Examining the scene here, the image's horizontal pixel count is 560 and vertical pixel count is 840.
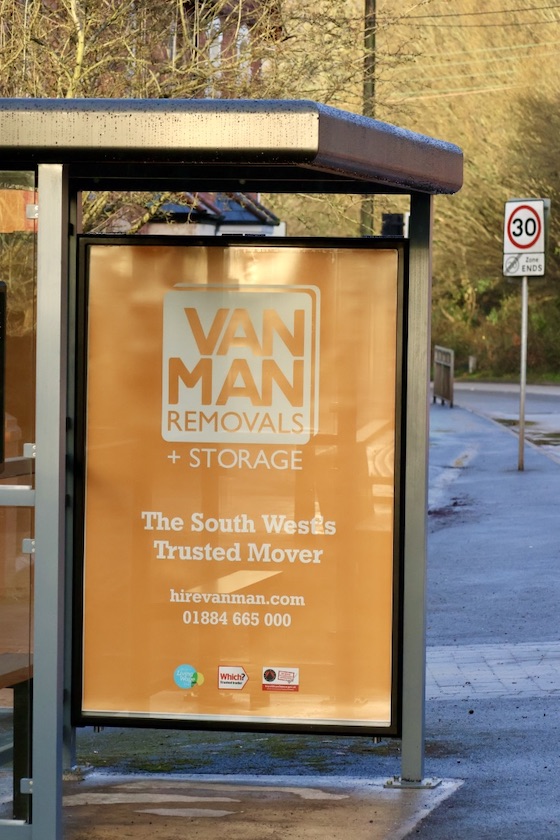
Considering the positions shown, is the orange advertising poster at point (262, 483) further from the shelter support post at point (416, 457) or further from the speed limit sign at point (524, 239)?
the speed limit sign at point (524, 239)

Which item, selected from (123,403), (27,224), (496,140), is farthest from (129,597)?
(496,140)

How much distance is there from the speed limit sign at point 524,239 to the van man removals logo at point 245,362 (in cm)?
1325

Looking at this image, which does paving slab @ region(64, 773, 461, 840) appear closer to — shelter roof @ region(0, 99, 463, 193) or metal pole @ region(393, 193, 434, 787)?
metal pole @ region(393, 193, 434, 787)

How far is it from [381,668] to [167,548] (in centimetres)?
85

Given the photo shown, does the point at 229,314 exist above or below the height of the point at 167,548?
above

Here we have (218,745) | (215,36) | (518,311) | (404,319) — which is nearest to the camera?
(404,319)

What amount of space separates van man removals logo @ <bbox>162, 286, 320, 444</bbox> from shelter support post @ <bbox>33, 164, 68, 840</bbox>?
3.22 ft

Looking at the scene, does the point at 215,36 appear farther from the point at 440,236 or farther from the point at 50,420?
the point at 440,236

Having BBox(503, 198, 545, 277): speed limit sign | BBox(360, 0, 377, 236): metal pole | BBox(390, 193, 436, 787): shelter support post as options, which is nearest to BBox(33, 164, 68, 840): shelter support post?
BBox(390, 193, 436, 787): shelter support post

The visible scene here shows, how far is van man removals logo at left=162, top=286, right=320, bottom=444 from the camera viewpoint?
17.5 feet

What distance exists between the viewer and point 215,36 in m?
15.3

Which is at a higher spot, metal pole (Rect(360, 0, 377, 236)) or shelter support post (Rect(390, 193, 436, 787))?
metal pole (Rect(360, 0, 377, 236))

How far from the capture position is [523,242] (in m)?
18.6

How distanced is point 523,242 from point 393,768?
526 inches
